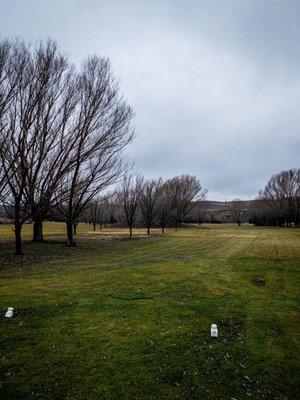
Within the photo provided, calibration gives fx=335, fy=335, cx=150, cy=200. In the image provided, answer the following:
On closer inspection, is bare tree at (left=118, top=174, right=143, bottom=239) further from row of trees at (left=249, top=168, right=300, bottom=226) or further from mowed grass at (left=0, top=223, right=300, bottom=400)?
row of trees at (left=249, top=168, right=300, bottom=226)

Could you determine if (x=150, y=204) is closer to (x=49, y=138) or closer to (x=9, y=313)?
(x=49, y=138)

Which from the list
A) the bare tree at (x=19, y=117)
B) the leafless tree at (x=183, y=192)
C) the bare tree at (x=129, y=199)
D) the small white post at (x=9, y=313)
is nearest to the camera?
the small white post at (x=9, y=313)

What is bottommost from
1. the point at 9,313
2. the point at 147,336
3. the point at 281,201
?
the point at 147,336

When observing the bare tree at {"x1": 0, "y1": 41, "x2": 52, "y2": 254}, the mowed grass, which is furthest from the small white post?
the bare tree at {"x1": 0, "y1": 41, "x2": 52, "y2": 254}

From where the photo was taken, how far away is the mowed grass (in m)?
5.32

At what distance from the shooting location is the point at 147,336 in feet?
23.0

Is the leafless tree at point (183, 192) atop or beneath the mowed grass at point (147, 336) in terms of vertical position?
atop

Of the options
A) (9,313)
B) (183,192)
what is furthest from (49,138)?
(183,192)

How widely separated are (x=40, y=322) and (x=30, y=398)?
113 inches

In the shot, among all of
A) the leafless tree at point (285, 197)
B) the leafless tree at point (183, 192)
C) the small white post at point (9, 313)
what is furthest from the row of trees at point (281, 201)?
the small white post at point (9, 313)

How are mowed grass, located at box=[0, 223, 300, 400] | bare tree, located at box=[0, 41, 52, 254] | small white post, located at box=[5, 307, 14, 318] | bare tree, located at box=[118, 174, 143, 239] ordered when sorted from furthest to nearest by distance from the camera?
bare tree, located at box=[118, 174, 143, 239], bare tree, located at box=[0, 41, 52, 254], small white post, located at box=[5, 307, 14, 318], mowed grass, located at box=[0, 223, 300, 400]

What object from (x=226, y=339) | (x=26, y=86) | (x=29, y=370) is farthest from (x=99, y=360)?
(x=26, y=86)

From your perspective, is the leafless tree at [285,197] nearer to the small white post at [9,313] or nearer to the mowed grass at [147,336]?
the mowed grass at [147,336]

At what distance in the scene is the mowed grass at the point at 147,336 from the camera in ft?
17.5
